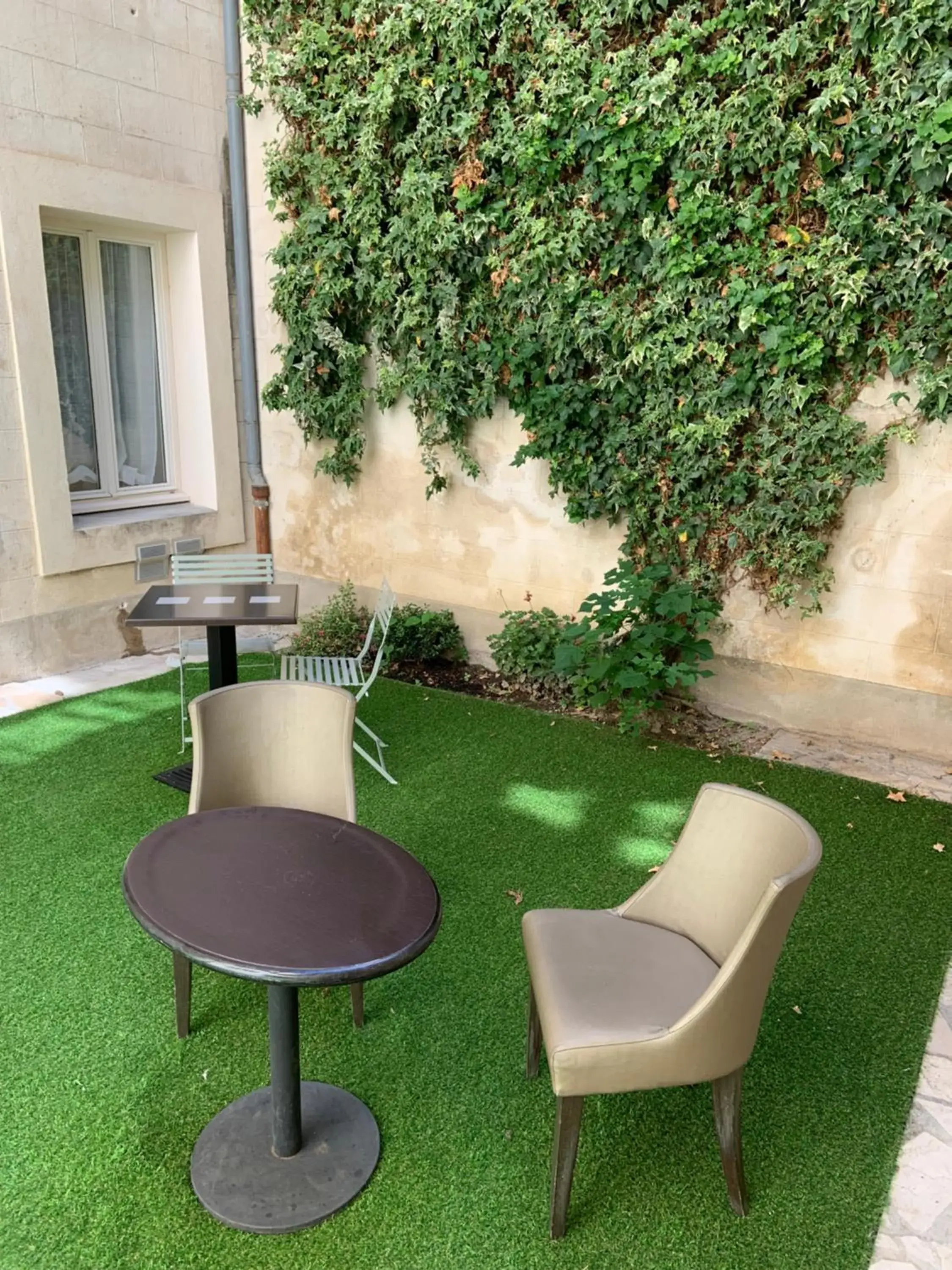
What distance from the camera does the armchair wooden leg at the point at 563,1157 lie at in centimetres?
198

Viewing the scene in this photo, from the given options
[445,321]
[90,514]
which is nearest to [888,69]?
[445,321]

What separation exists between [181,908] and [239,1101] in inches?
30.7

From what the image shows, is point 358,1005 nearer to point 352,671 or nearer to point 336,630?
point 352,671

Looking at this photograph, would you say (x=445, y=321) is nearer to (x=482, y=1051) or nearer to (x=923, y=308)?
(x=923, y=308)

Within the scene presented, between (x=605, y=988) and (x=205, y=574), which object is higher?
(x=205, y=574)

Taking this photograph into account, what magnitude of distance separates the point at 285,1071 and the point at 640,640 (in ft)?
11.0

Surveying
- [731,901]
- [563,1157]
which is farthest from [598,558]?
[563,1157]

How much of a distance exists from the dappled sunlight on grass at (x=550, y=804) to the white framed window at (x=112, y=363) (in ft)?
12.3

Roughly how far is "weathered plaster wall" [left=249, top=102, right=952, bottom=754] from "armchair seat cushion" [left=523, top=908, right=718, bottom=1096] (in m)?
3.01

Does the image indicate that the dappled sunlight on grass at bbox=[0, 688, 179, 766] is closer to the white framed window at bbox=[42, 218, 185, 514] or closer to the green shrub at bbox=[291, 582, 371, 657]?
the green shrub at bbox=[291, 582, 371, 657]

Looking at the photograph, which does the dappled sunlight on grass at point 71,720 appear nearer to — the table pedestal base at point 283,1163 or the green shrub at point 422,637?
the green shrub at point 422,637

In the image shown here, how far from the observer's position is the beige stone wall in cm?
516

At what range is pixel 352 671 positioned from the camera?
471 centimetres

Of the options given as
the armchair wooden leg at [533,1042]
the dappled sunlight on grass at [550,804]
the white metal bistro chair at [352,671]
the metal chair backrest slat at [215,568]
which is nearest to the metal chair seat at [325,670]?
the white metal bistro chair at [352,671]
